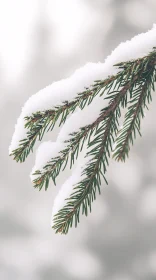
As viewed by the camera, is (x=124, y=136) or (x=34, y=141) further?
(x=124, y=136)

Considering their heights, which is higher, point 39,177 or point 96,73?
point 96,73

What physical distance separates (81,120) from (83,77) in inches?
5.7

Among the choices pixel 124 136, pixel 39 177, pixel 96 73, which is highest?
pixel 96 73

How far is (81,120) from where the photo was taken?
1.15m

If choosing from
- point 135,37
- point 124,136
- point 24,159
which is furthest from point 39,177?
point 135,37

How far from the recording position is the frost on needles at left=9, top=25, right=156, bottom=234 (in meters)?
1.09

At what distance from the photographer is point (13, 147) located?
1.17 metres

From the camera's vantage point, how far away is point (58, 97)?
110 cm

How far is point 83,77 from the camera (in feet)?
3.59

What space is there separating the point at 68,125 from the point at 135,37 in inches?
14.1

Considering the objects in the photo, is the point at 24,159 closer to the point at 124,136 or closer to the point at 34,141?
the point at 34,141

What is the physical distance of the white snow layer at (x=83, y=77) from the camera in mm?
1064

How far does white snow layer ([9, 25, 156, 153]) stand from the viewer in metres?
1.06

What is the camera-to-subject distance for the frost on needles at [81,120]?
1095mm
